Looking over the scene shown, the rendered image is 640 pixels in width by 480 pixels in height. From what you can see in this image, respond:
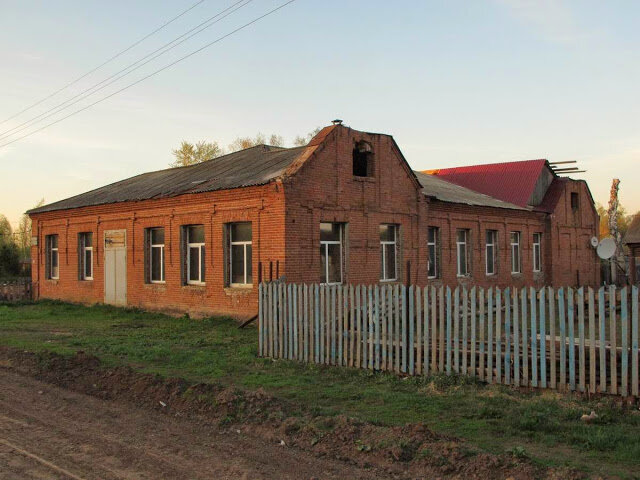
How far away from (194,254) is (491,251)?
41.7 feet

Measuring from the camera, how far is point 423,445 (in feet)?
18.5

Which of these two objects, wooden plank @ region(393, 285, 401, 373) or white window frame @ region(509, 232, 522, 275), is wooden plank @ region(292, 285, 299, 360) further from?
white window frame @ region(509, 232, 522, 275)

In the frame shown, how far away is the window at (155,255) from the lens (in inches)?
779

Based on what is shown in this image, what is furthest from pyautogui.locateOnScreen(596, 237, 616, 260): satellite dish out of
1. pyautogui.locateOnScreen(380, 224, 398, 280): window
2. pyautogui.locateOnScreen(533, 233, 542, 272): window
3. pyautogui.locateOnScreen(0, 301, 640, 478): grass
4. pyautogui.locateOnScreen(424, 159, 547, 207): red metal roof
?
pyautogui.locateOnScreen(0, 301, 640, 478): grass

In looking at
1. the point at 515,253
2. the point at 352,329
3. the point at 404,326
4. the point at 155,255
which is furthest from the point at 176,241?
the point at 515,253

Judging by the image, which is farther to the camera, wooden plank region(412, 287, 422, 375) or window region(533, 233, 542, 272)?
window region(533, 233, 542, 272)

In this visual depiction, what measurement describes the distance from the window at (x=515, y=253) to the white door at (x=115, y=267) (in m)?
16.0

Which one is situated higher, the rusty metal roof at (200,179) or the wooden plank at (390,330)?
the rusty metal roof at (200,179)

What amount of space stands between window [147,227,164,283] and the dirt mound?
10138 mm

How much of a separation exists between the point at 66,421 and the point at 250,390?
92.6 inches

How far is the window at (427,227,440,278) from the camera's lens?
2159 cm

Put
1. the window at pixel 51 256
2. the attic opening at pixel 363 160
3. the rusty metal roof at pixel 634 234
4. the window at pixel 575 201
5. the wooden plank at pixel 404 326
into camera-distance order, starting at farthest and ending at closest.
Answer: the rusty metal roof at pixel 634 234, the window at pixel 575 201, the window at pixel 51 256, the attic opening at pixel 363 160, the wooden plank at pixel 404 326

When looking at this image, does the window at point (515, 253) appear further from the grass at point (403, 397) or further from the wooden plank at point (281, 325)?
the wooden plank at point (281, 325)

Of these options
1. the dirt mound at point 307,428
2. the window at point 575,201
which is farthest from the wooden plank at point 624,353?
the window at point 575,201
